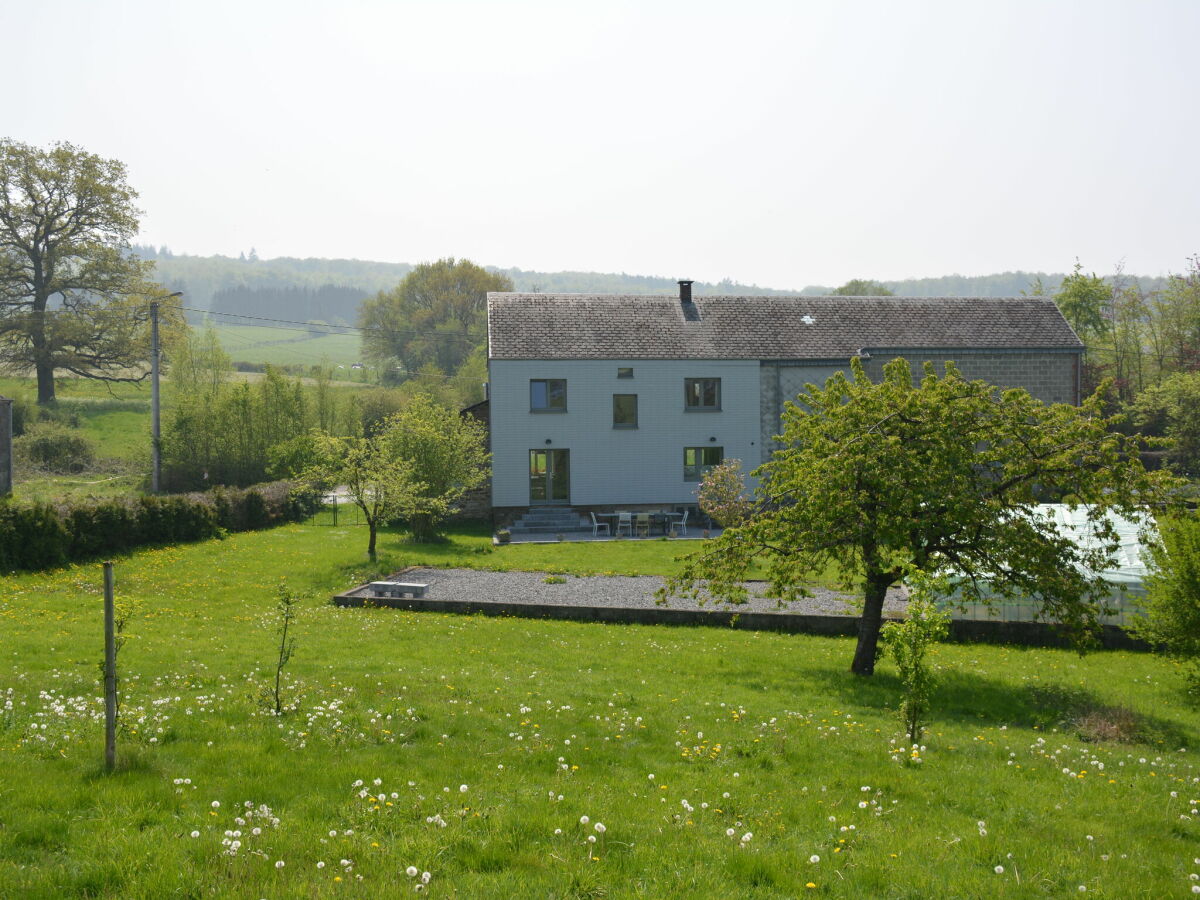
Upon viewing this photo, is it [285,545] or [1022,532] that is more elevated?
[1022,532]

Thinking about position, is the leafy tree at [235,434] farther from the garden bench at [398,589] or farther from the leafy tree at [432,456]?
the garden bench at [398,589]

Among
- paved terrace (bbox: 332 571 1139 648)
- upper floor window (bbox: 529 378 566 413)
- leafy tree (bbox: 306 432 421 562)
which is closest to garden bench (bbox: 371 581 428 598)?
paved terrace (bbox: 332 571 1139 648)

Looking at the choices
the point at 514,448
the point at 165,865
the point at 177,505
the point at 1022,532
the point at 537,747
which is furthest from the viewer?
the point at 514,448

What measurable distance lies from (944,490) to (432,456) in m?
20.0

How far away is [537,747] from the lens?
9109 mm

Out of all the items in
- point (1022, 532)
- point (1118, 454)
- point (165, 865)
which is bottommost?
point (165, 865)

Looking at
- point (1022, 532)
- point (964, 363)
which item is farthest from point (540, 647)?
point (964, 363)

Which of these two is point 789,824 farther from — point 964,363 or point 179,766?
point 964,363

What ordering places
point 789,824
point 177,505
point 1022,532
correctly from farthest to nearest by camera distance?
point 177,505 → point 1022,532 → point 789,824

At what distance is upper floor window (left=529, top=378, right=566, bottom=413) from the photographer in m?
35.4

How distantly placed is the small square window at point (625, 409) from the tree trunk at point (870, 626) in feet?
69.2

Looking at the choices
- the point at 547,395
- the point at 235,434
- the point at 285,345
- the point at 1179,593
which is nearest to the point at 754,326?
the point at 547,395

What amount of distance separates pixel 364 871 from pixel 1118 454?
12800 millimetres

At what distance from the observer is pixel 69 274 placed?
5475 centimetres
